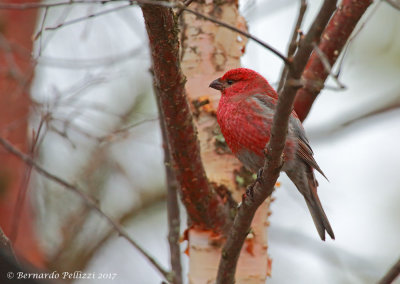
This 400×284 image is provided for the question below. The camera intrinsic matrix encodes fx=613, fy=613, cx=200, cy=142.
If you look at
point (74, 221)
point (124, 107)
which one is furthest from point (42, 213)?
point (124, 107)

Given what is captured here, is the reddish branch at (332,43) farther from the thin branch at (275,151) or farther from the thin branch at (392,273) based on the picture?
the thin branch at (392,273)

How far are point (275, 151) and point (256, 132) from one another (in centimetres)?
142

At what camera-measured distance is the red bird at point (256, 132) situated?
449 centimetres

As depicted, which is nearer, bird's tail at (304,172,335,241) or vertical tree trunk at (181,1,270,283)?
vertical tree trunk at (181,1,270,283)

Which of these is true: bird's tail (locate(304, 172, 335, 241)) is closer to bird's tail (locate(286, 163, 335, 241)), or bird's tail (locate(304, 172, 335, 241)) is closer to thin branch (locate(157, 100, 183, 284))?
bird's tail (locate(286, 163, 335, 241))

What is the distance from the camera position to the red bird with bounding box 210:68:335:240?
449 cm

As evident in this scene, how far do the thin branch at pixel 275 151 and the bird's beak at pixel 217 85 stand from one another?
147 centimetres

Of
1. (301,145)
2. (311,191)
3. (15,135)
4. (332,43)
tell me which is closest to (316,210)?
(311,191)

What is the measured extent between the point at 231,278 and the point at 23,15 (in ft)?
17.9

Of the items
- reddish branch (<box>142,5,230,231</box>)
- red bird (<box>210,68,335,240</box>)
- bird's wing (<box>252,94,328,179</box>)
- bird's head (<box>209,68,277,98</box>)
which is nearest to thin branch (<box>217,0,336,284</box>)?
reddish branch (<box>142,5,230,231</box>)

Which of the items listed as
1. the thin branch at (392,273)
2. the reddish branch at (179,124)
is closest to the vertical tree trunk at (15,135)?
the reddish branch at (179,124)

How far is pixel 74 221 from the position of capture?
6715 millimetres

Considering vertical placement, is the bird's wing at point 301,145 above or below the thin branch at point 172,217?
above

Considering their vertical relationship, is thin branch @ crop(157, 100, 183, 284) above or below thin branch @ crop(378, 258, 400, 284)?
below
